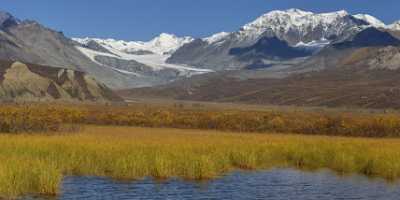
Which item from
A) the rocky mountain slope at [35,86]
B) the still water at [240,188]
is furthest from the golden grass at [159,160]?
the rocky mountain slope at [35,86]

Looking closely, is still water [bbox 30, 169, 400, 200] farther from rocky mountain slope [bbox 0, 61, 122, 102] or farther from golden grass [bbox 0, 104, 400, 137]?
rocky mountain slope [bbox 0, 61, 122, 102]

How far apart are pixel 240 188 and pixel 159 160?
444cm

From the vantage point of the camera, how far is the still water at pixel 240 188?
32.4 metres

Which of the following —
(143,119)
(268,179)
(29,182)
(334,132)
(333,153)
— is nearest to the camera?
(29,182)

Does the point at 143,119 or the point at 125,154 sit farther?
the point at 143,119

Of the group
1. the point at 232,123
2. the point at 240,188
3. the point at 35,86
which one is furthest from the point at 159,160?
the point at 35,86

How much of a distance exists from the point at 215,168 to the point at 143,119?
5428 cm

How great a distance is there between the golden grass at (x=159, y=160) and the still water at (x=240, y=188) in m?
0.99

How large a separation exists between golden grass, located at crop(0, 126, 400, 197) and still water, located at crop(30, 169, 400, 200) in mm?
987

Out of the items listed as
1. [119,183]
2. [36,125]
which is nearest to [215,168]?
[119,183]

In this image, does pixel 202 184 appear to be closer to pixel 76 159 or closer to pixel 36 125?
pixel 76 159

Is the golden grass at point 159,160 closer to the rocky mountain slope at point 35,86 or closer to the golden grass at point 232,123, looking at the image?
the golden grass at point 232,123

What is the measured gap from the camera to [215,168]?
128ft

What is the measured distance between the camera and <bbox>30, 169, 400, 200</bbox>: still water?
32.4m
